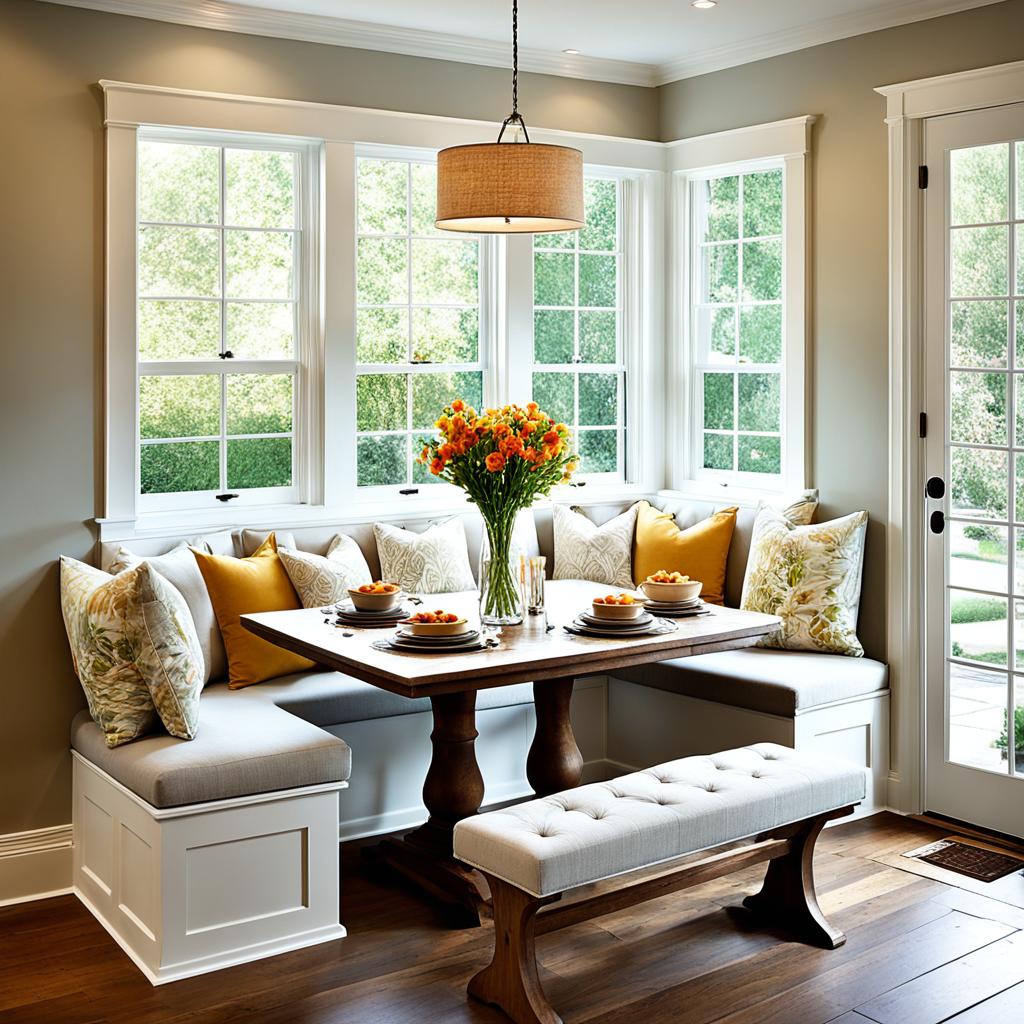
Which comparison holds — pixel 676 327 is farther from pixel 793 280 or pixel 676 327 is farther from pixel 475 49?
pixel 475 49

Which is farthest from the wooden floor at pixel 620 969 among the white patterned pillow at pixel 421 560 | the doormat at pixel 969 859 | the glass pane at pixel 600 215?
the glass pane at pixel 600 215

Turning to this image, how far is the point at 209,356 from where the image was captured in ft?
15.0

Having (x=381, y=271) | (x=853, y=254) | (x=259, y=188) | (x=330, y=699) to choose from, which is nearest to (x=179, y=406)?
(x=259, y=188)

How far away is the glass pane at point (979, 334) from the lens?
423 cm

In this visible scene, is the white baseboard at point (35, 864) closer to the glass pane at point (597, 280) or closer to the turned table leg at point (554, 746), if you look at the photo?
the turned table leg at point (554, 746)

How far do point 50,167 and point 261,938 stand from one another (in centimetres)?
249

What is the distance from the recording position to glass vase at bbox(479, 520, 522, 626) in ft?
12.4

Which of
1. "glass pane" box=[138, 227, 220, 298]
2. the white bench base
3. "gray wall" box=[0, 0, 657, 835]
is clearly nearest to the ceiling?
"gray wall" box=[0, 0, 657, 835]

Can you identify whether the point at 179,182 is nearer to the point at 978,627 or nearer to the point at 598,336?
the point at 598,336

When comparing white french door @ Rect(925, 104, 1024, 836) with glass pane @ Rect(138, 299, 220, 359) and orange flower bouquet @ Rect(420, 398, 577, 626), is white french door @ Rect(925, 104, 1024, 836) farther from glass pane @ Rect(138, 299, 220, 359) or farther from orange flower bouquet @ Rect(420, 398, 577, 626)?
glass pane @ Rect(138, 299, 220, 359)

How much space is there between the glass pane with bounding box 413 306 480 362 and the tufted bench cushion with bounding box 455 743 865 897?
7.33ft

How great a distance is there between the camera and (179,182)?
176 inches

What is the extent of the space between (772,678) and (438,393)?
5.90 feet

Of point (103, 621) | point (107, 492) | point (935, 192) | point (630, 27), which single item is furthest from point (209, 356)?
point (935, 192)
